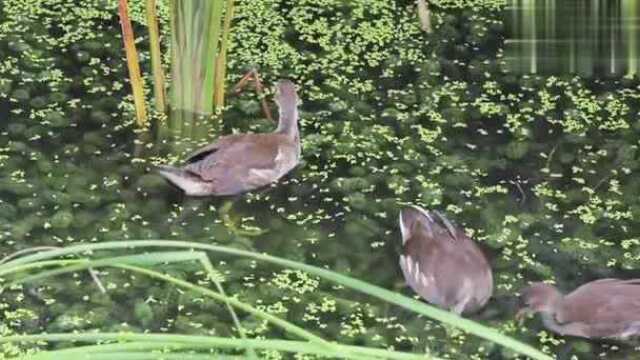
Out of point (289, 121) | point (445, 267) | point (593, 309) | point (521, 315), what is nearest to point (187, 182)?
point (289, 121)

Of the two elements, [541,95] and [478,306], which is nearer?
[478,306]

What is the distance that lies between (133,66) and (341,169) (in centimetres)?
49

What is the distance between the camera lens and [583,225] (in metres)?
2.74

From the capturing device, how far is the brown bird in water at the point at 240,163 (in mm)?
2771

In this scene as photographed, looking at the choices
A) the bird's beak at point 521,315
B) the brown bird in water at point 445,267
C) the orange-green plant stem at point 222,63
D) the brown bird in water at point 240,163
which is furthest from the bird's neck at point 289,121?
the bird's beak at point 521,315

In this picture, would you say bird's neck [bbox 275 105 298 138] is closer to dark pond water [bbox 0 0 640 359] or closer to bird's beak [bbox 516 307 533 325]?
dark pond water [bbox 0 0 640 359]

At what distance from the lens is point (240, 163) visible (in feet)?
9.16

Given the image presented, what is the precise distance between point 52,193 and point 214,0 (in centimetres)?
54

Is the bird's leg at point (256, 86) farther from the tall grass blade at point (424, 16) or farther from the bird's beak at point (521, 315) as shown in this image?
the bird's beak at point (521, 315)

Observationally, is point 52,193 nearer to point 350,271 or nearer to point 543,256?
point 350,271

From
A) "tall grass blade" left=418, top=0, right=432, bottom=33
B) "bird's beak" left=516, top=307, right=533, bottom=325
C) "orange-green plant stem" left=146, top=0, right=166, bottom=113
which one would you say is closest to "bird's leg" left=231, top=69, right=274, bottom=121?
"orange-green plant stem" left=146, top=0, right=166, bottom=113

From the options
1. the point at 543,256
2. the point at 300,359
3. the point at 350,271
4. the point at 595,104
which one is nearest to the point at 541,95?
the point at 595,104

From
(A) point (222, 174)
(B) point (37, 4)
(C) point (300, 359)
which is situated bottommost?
(C) point (300, 359)

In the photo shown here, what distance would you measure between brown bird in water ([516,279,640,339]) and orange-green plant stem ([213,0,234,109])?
0.94 m
